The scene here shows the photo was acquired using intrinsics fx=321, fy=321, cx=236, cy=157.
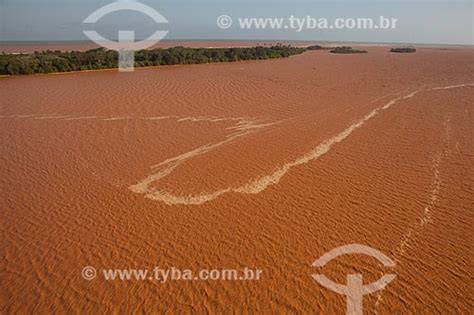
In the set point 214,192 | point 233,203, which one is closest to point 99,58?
point 214,192

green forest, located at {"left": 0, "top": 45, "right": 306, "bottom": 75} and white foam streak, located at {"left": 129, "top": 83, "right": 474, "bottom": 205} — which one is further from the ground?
green forest, located at {"left": 0, "top": 45, "right": 306, "bottom": 75}

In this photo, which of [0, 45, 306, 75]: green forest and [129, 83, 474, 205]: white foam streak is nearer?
[129, 83, 474, 205]: white foam streak

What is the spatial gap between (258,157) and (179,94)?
9.65 meters

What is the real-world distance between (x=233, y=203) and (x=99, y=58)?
2478cm

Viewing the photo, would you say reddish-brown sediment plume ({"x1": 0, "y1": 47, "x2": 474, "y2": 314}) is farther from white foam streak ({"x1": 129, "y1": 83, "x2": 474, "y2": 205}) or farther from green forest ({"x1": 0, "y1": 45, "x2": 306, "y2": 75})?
green forest ({"x1": 0, "y1": 45, "x2": 306, "y2": 75})

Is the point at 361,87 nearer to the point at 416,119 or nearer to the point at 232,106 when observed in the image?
the point at 416,119

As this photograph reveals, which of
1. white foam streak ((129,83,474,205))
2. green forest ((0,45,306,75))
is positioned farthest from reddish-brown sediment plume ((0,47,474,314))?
green forest ((0,45,306,75))

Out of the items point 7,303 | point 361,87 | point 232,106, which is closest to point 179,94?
point 232,106

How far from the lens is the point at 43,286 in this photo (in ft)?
16.8

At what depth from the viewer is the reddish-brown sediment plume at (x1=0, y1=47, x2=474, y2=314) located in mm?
5035

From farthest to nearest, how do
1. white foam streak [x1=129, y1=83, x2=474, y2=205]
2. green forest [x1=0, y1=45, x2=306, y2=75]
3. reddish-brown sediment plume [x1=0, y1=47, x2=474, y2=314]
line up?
green forest [x1=0, y1=45, x2=306, y2=75] → white foam streak [x1=129, y1=83, x2=474, y2=205] → reddish-brown sediment plume [x1=0, y1=47, x2=474, y2=314]

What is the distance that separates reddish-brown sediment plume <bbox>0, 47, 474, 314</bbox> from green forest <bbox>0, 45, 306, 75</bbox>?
11.2 metres

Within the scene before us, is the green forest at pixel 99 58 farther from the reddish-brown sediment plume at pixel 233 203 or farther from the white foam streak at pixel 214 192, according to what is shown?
the white foam streak at pixel 214 192

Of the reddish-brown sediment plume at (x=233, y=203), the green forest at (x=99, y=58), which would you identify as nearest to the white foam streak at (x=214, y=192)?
the reddish-brown sediment plume at (x=233, y=203)
